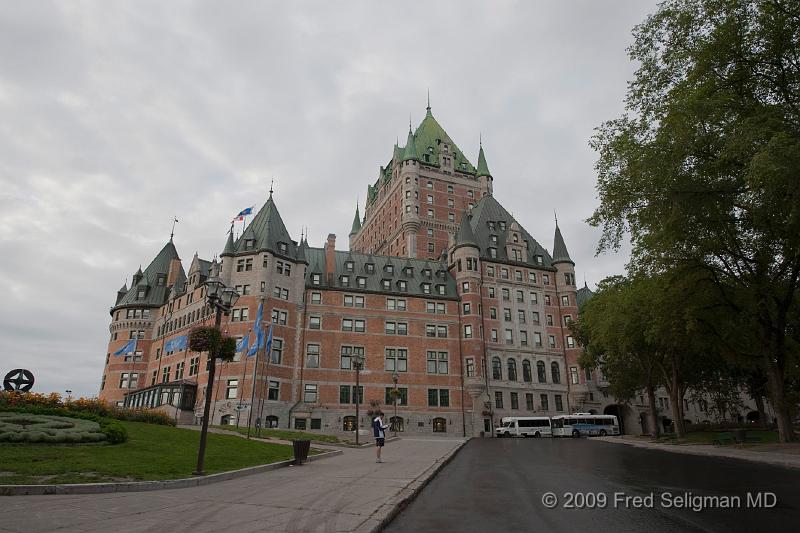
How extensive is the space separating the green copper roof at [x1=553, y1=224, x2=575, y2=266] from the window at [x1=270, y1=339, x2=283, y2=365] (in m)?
38.9

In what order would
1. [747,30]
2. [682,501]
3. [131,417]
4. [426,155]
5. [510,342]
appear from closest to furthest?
→ [682,501] < [747,30] < [131,417] < [510,342] < [426,155]

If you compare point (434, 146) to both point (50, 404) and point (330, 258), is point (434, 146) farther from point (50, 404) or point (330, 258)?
point (50, 404)

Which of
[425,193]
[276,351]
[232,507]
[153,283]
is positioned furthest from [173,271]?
[232,507]

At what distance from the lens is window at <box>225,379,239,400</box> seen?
4841 cm

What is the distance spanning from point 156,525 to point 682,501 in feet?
33.2

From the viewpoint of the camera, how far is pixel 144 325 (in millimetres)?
64375

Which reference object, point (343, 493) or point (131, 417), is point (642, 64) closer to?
point (343, 493)

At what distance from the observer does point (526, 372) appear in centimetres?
6203

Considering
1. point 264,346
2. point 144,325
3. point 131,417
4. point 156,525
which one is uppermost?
point 144,325

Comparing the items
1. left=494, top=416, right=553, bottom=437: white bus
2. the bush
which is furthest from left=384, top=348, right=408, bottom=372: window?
the bush

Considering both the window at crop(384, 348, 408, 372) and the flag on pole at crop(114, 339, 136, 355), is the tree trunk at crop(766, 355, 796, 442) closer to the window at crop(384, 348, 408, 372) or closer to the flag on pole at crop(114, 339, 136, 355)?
the window at crop(384, 348, 408, 372)

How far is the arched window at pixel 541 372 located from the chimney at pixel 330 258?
28.0m

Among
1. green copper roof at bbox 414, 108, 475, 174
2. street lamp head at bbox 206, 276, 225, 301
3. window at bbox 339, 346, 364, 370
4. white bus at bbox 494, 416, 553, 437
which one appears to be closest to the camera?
street lamp head at bbox 206, 276, 225, 301

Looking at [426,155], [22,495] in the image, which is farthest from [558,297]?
[22,495]
